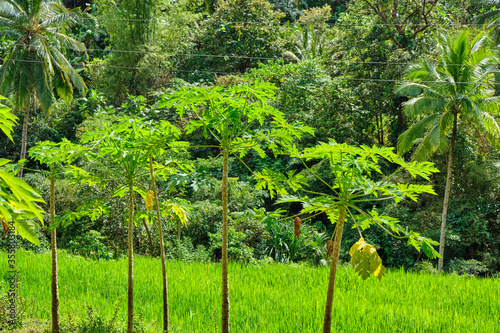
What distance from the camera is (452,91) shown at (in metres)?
12.1

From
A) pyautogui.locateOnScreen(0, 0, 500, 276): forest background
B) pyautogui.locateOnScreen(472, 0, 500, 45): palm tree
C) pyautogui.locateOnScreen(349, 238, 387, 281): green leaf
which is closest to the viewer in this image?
pyautogui.locateOnScreen(349, 238, 387, 281): green leaf

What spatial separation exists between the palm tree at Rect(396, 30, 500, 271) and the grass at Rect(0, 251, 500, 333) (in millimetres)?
4953

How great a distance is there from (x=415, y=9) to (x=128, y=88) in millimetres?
12793

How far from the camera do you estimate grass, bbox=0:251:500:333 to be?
6012 mm

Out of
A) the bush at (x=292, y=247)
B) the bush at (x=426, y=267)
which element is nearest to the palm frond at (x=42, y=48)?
the bush at (x=292, y=247)

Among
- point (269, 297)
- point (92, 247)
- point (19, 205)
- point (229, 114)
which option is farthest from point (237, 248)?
point (19, 205)

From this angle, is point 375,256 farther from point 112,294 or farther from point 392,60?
point 392,60

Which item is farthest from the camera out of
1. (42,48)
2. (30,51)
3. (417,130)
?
(30,51)

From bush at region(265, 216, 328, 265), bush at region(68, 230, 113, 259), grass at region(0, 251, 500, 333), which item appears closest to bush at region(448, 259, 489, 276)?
bush at region(265, 216, 328, 265)

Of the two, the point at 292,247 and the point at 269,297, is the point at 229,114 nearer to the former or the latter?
the point at 269,297

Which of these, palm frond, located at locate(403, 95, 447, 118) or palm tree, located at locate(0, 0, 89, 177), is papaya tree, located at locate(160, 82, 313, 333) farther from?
palm tree, located at locate(0, 0, 89, 177)

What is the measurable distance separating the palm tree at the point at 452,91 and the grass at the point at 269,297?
16.3 feet

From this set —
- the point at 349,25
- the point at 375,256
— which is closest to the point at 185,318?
the point at 375,256

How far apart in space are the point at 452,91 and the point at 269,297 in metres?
8.59
